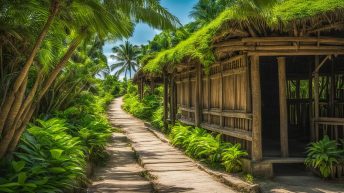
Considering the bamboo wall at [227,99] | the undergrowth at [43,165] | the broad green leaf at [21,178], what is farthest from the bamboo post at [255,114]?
the broad green leaf at [21,178]

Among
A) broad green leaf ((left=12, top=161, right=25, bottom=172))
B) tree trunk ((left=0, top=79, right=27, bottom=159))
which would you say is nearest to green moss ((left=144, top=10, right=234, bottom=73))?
tree trunk ((left=0, top=79, right=27, bottom=159))

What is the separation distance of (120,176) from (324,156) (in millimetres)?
4389

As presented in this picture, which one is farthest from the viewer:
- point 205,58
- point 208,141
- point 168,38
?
point 168,38

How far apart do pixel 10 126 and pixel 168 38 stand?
1246 inches

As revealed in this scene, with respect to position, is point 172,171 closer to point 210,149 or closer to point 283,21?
point 210,149

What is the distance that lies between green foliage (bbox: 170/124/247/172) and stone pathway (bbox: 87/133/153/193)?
1.61m

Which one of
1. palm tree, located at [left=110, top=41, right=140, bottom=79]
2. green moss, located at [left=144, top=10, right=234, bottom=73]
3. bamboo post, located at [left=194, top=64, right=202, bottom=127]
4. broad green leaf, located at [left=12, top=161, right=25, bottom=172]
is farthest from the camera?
palm tree, located at [left=110, top=41, right=140, bottom=79]

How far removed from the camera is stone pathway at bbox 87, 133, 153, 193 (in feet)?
25.7

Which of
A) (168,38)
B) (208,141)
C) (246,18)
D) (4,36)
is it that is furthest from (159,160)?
(168,38)

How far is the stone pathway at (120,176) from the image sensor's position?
784 cm

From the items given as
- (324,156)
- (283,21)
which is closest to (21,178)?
(283,21)

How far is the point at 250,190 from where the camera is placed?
717 centimetres

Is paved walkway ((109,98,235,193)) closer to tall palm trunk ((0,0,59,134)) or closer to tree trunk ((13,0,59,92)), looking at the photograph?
tall palm trunk ((0,0,59,134))

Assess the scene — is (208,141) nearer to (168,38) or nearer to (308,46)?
(308,46)
